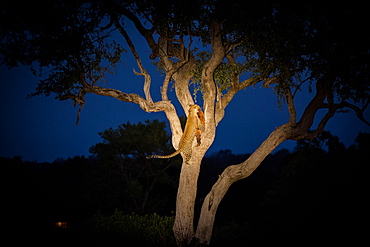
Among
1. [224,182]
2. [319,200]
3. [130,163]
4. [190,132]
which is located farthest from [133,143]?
[190,132]

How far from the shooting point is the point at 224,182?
6.84 m

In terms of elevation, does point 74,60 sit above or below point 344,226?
above

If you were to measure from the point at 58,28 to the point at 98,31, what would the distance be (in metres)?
1.06

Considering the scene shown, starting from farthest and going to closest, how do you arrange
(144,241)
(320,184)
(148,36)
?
(320,184)
(148,36)
(144,241)

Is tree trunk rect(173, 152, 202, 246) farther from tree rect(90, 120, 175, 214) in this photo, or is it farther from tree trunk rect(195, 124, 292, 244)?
tree rect(90, 120, 175, 214)

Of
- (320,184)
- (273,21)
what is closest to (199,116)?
(273,21)

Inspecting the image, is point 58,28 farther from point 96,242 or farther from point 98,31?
point 96,242

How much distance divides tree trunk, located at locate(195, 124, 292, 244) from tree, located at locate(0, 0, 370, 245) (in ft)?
0.08

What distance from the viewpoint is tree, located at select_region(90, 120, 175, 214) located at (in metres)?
20.1

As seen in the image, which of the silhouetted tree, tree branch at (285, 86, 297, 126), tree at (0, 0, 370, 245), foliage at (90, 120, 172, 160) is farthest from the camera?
foliage at (90, 120, 172, 160)

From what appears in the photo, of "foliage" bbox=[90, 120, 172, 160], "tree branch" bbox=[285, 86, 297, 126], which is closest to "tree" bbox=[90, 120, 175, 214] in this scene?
"foliage" bbox=[90, 120, 172, 160]

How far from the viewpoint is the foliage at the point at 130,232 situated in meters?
6.79

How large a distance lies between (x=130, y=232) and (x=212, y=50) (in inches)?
213

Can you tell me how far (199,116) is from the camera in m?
6.59
